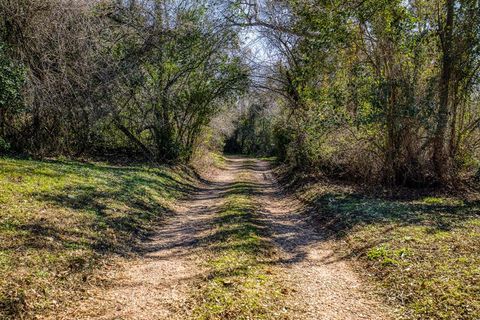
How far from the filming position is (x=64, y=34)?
11672 millimetres

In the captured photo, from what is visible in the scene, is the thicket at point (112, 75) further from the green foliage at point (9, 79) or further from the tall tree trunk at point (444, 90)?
the tall tree trunk at point (444, 90)

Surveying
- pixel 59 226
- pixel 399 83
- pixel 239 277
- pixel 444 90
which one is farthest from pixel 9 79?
pixel 444 90

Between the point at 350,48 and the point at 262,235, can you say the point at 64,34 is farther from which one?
the point at 350,48

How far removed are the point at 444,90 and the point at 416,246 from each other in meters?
7.89

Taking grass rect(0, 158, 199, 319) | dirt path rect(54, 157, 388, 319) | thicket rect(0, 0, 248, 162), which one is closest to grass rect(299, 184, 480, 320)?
dirt path rect(54, 157, 388, 319)

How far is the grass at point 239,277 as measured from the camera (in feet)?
16.6

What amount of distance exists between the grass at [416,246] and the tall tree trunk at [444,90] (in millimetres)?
1947

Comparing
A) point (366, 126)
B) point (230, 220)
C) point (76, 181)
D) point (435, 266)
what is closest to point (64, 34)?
point (76, 181)

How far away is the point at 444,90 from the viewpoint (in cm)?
1282

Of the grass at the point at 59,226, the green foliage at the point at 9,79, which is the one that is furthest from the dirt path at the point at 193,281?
the green foliage at the point at 9,79

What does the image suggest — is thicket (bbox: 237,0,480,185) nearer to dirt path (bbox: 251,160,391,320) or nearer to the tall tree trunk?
Answer: the tall tree trunk

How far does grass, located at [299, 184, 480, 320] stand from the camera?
520 cm

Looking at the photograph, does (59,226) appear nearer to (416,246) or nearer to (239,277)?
(239,277)

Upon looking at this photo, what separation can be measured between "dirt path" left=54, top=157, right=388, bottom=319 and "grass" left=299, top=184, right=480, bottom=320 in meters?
0.49
